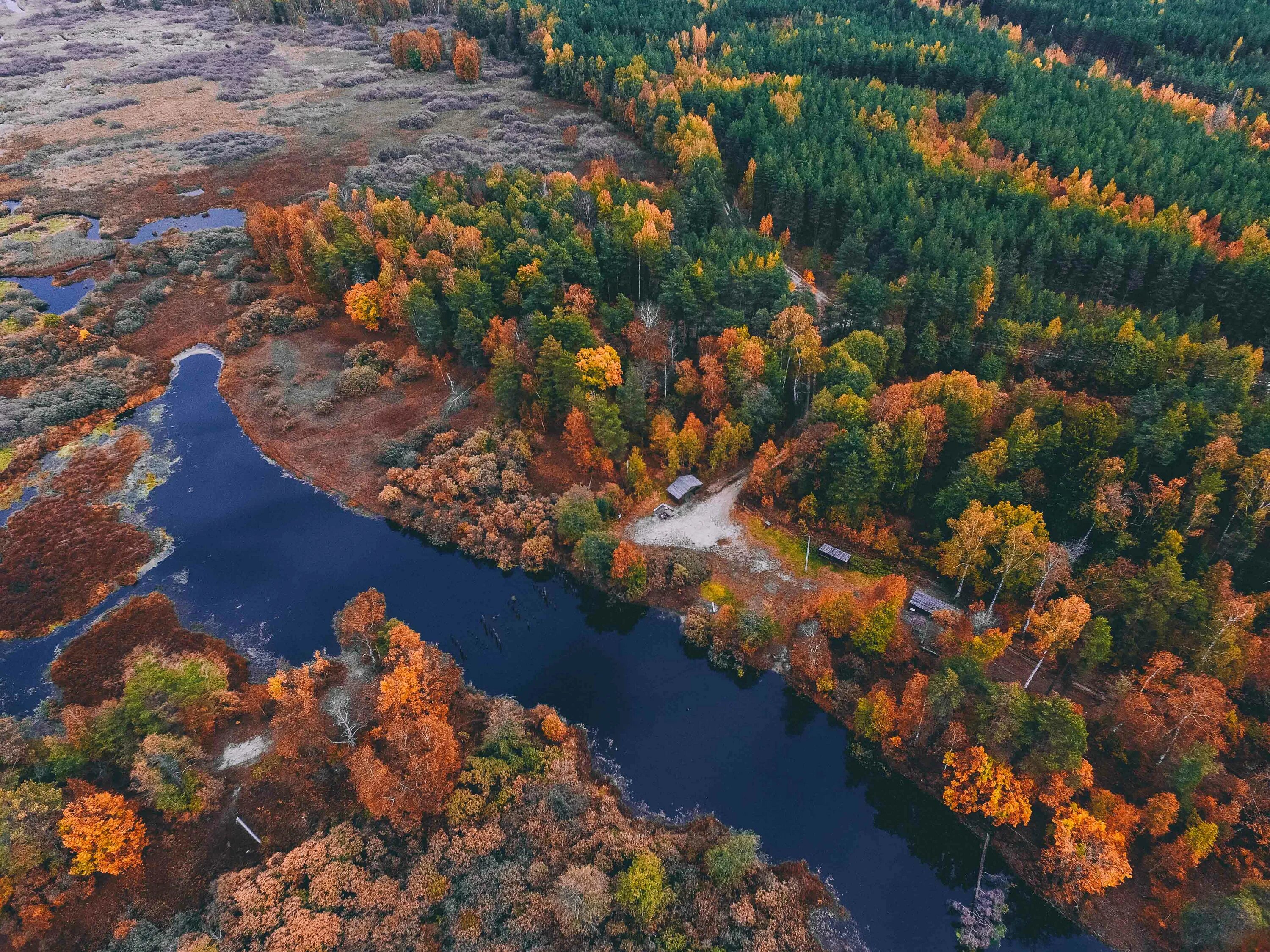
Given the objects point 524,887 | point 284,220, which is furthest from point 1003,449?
point 284,220

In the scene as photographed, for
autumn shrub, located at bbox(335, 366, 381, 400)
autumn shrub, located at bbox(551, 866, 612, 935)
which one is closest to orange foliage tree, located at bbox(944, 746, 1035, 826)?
autumn shrub, located at bbox(551, 866, 612, 935)

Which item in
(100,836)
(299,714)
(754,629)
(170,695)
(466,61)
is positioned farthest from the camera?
(466,61)

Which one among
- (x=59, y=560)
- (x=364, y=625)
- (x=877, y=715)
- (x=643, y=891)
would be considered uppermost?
(x=877, y=715)

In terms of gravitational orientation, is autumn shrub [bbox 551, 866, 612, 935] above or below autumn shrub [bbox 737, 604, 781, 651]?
below

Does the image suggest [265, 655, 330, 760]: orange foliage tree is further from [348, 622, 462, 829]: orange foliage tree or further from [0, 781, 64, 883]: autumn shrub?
[0, 781, 64, 883]: autumn shrub

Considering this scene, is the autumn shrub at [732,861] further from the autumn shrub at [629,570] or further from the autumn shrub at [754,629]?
the autumn shrub at [629,570]

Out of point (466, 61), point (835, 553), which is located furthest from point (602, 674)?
point (466, 61)

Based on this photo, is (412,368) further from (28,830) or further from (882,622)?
(882,622)
